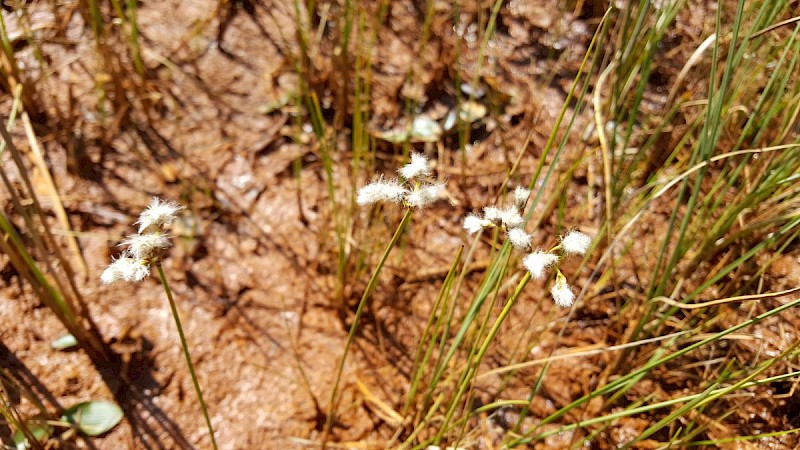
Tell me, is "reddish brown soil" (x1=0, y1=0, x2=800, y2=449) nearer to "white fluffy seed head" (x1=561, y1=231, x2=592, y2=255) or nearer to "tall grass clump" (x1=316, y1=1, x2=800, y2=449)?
"tall grass clump" (x1=316, y1=1, x2=800, y2=449)

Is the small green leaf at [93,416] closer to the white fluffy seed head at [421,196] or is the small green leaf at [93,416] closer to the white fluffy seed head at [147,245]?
the white fluffy seed head at [147,245]

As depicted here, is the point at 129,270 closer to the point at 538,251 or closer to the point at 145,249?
the point at 145,249

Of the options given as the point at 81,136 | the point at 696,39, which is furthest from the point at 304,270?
the point at 696,39

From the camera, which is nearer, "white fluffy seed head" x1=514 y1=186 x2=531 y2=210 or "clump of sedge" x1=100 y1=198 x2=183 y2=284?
"clump of sedge" x1=100 y1=198 x2=183 y2=284

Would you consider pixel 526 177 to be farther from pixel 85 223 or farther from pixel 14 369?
pixel 14 369

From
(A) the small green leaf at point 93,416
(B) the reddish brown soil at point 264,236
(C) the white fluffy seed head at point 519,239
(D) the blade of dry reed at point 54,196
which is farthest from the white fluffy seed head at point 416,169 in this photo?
(D) the blade of dry reed at point 54,196

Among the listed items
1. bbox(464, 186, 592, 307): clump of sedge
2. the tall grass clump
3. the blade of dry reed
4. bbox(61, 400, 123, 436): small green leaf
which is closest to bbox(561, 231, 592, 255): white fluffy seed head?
bbox(464, 186, 592, 307): clump of sedge
